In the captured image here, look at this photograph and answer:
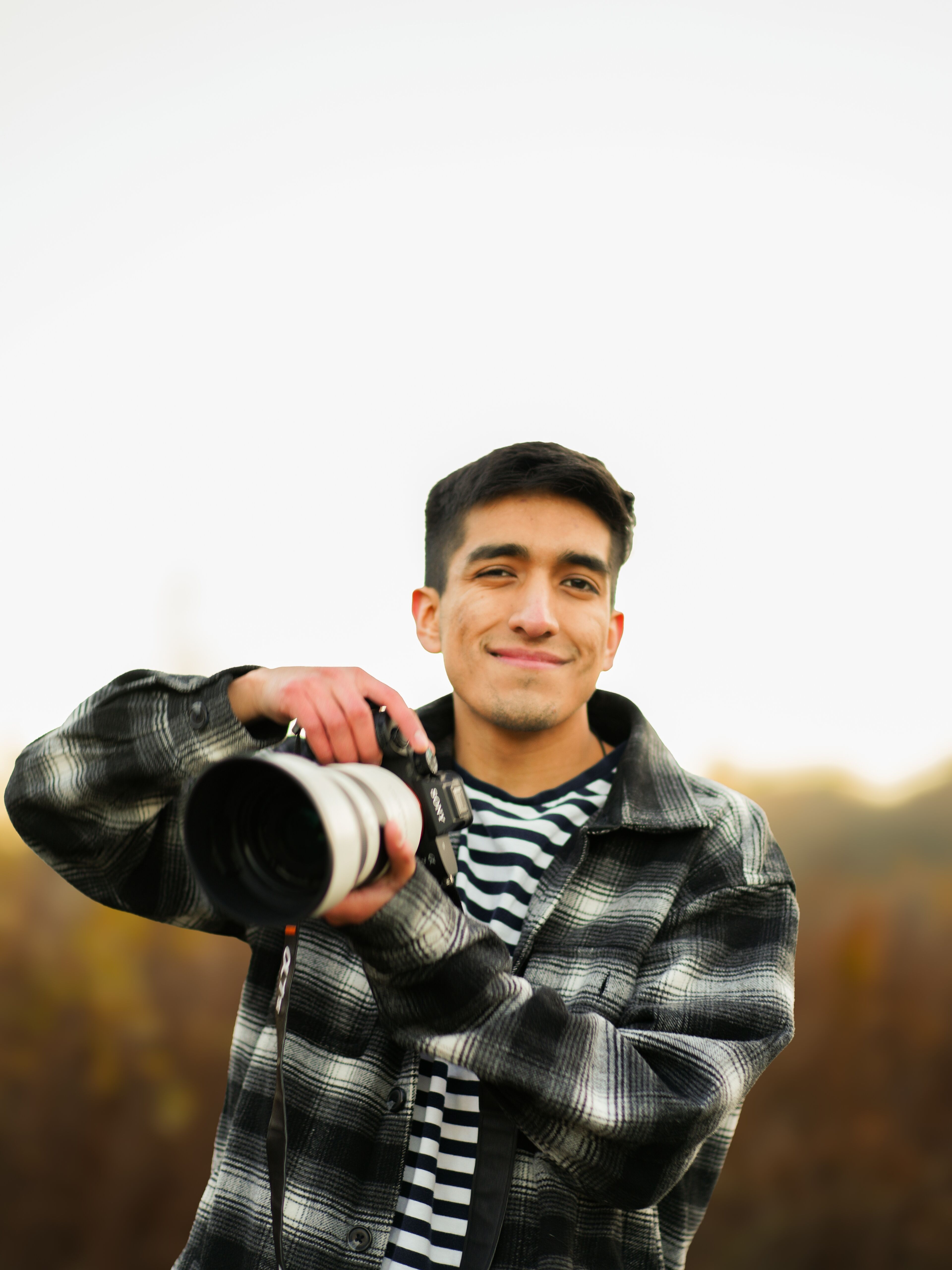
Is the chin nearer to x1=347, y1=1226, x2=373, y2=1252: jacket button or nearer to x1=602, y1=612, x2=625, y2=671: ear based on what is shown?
x1=602, y1=612, x2=625, y2=671: ear

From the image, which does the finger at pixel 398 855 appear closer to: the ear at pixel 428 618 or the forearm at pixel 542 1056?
the forearm at pixel 542 1056

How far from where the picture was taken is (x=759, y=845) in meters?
1.26

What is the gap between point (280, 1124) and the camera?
1.06 metres

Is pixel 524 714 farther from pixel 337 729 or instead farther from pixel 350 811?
pixel 350 811

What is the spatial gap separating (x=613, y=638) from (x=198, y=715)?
0.68 metres

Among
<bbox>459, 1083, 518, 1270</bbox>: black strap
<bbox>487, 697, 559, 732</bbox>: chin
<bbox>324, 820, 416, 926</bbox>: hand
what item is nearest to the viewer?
<bbox>324, 820, 416, 926</bbox>: hand

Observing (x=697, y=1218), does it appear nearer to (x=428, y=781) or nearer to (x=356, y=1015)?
(x=356, y=1015)

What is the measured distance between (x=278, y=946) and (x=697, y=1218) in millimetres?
627

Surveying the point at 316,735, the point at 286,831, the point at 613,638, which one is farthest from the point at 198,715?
the point at 613,638

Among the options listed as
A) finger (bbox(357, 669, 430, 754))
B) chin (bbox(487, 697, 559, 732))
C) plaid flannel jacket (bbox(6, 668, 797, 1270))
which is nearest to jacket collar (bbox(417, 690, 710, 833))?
plaid flannel jacket (bbox(6, 668, 797, 1270))

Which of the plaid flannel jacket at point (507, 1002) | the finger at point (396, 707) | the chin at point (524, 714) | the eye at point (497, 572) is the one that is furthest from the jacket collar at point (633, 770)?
the finger at point (396, 707)

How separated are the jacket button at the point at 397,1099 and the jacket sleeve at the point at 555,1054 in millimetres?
165

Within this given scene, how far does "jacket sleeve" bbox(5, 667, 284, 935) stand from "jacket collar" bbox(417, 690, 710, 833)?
0.38 meters

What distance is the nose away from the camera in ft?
4.43
